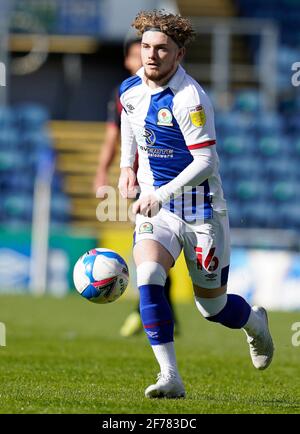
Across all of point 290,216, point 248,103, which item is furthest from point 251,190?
point 248,103

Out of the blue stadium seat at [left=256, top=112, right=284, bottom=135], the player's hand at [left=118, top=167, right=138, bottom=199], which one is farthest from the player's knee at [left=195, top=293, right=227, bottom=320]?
the blue stadium seat at [left=256, top=112, right=284, bottom=135]

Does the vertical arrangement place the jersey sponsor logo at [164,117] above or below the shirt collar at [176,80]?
below

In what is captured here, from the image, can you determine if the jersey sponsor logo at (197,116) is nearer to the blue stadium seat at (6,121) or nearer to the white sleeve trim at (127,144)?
the white sleeve trim at (127,144)

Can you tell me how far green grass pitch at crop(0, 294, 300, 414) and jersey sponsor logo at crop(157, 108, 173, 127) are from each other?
1473 millimetres

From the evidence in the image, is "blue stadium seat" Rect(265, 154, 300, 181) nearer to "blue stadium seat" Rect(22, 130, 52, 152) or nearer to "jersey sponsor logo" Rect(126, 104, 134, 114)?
"blue stadium seat" Rect(22, 130, 52, 152)

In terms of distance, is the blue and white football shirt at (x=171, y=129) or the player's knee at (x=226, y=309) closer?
the blue and white football shirt at (x=171, y=129)

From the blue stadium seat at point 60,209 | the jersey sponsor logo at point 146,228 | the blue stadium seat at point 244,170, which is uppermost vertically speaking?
the jersey sponsor logo at point 146,228

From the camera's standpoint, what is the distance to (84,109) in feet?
77.8

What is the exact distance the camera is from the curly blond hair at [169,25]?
19.1 feet

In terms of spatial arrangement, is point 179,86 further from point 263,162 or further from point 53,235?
point 263,162

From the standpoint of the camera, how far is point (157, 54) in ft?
19.0

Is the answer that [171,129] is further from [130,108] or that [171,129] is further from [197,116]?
[130,108]

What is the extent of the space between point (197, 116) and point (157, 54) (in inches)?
15.6

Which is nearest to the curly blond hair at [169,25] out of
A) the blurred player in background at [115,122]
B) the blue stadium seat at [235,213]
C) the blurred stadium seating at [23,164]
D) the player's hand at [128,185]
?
the player's hand at [128,185]
